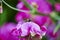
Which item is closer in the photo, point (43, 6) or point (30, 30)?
point (30, 30)

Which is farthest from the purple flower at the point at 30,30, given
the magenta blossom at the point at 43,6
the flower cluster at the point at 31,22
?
the magenta blossom at the point at 43,6

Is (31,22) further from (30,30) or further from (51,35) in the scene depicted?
(51,35)

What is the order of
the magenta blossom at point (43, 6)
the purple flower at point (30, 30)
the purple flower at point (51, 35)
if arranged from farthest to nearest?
the magenta blossom at point (43, 6)
the purple flower at point (51, 35)
the purple flower at point (30, 30)

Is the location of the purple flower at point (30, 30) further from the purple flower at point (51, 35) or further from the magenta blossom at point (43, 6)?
the magenta blossom at point (43, 6)

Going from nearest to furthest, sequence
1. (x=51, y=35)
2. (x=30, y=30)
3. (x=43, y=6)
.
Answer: (x=30, y=30)
(x=51, y=35)
(x=43, y=6)

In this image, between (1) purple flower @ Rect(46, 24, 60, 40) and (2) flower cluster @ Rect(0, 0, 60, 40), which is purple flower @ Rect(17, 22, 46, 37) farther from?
(1) purple flower @ Rect(46, 24, 60, 40)

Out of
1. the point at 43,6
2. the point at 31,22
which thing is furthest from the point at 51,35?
the point at 31,22

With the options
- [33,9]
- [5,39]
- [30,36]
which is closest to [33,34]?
[30,36]

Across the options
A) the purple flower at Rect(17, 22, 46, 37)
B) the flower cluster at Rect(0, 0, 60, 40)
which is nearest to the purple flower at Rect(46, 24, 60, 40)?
the flower cluster at Rect(0, 0, 60, 40)

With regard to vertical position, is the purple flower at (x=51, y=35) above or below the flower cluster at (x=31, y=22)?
below

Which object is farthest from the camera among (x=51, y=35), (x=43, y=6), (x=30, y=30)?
(x=43, y=6)

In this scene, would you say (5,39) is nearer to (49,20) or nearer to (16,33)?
(16,33)

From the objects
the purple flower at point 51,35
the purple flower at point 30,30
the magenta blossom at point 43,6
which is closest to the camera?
the purple flower at point 30,30
